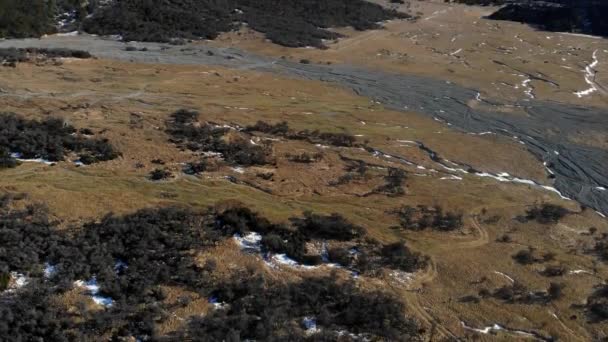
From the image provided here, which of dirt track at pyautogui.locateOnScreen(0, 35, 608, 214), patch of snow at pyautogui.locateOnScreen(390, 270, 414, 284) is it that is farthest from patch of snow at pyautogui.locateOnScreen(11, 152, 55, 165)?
dirt track at pyautogui.locateOnScreen(0, 35, 608, 214)

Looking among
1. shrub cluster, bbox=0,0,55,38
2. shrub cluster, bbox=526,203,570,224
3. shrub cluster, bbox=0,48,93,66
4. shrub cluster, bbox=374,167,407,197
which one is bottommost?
shrub cluster, bbox=526,203,570,224

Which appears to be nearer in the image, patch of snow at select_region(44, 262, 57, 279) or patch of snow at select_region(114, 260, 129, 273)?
patch of snow at select_region(44, 262, 57, 279)

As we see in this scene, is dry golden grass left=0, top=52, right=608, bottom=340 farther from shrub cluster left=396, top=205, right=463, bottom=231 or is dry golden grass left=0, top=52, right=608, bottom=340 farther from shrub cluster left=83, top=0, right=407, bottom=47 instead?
shrub cluster left=83, top=0, right=407, bottom=47

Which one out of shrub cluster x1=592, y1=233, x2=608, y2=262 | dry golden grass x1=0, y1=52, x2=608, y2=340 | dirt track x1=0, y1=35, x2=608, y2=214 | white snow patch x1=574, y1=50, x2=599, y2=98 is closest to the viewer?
dry golden grass x1=0, y1=52, x2=608, y2=340

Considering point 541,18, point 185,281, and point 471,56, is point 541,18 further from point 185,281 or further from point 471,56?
point 185,281

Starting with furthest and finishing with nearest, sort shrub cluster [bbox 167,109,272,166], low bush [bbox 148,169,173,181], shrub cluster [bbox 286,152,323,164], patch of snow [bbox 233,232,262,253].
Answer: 1. shrub cluster [bbox 286,152,323,164]
2. shrub cluster [bbox 167,109,272,166]
3. low bush [bbox 148,169,173,181]
4. patch of snow [bbox 233,232,262,253]

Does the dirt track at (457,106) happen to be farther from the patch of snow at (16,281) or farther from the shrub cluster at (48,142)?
the patch of snow at (16,281)

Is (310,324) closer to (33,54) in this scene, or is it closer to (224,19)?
(33,54)
